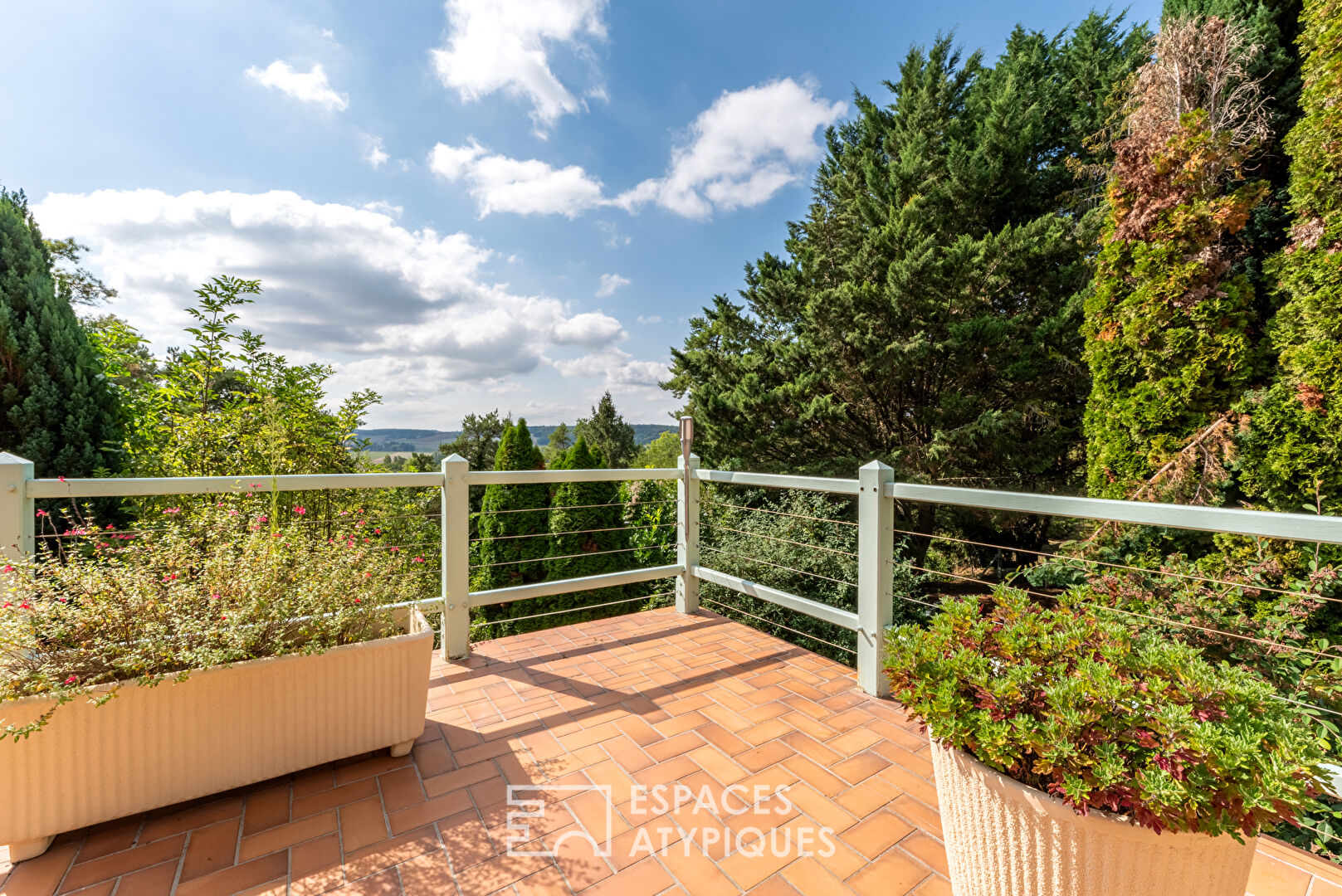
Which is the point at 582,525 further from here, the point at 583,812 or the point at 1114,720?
the point at 1114,720

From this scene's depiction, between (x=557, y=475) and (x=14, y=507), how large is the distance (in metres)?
2.17

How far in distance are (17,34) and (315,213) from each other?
8.45ft

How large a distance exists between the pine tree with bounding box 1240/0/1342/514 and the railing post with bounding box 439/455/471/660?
6461 mm

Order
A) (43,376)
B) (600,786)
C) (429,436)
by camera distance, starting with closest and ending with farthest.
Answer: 1. (600,786)
2. (43,376)
3. (429,436)

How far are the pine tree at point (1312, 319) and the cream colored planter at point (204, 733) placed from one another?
21.9ft

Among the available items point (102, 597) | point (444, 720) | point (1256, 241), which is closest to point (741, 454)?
point (1256, 241)

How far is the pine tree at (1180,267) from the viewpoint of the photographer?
523cm

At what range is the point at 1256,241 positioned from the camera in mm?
5660

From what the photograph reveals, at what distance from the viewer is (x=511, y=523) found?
385 inches

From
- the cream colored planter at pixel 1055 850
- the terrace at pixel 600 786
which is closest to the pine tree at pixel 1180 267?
the terrace at pixel 600 786

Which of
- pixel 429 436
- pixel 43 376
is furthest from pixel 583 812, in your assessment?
pixel 429 436

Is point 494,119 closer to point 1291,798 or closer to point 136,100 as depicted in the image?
point 136,100

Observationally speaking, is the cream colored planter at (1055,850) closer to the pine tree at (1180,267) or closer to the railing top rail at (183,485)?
the railing top rail at (183,485)

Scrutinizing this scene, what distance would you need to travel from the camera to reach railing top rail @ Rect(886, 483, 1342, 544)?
1.36m
